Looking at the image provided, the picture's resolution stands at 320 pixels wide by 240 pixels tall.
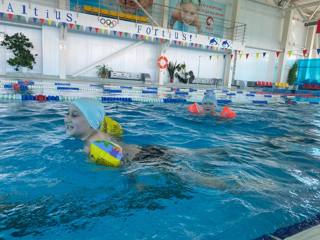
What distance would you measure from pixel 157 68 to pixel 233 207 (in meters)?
15.9

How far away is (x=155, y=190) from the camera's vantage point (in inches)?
97.6

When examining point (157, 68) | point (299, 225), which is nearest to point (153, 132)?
point (299, 225)

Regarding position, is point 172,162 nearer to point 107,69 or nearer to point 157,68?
point 107,69

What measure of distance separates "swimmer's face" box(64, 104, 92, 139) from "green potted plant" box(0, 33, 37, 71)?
486 inches

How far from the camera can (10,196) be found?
87.0 inches

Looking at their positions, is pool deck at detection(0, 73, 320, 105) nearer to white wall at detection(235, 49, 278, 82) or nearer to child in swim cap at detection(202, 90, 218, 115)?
child in swim cap at detection(202, 90, 218, 115)

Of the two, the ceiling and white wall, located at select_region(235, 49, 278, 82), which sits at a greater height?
the ceiling

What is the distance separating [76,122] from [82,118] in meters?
0.06

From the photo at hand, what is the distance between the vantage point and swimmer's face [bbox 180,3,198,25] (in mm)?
17125

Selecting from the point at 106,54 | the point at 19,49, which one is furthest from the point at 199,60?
the point at 19,49

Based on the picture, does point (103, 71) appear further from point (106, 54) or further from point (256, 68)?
point (256, 68)

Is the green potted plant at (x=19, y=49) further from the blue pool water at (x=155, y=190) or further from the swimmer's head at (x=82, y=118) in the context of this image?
the swimmer's head at (x=82, y=118)

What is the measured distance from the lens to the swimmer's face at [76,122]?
2.38 meters

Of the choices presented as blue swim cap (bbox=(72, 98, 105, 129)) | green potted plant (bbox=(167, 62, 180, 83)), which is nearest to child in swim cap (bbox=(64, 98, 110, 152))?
blue swim cap (bbox=(72, 98, 105, 129))
